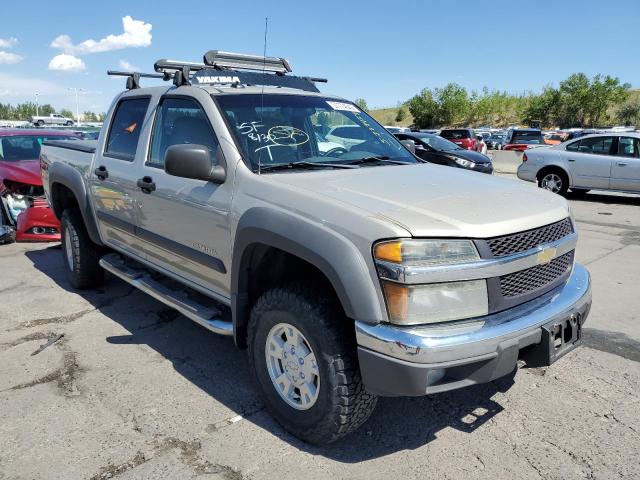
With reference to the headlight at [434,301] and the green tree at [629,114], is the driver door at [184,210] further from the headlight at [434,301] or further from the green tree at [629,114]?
the green tree at [629,114]

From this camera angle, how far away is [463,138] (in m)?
23.4

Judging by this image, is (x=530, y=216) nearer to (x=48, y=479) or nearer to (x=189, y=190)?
(x=189, y=190)

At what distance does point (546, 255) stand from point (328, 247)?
118 cm

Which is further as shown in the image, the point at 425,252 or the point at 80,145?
the point at 80,145

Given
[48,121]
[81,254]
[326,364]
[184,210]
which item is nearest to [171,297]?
[184,210]

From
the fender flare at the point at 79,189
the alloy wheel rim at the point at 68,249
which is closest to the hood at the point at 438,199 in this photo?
the fender flare at the point at 79,189

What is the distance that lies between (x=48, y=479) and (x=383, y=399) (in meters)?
1.91

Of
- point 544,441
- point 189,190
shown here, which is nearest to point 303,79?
point 189,190

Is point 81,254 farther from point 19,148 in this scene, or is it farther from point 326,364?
point 19,148

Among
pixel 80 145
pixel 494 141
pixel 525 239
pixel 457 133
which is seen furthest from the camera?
pixel 494 141

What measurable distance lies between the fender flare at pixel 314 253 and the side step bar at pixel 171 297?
0.89 ft

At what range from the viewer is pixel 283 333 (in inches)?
116

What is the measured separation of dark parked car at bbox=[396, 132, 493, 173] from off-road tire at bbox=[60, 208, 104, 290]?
31.4 feet

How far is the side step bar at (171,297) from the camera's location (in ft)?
10.9
